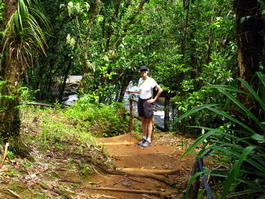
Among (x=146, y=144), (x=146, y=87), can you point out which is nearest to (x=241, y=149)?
(x=146, y=87)

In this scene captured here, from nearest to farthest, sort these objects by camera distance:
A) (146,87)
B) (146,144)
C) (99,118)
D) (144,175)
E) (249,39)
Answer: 1. (249,39)
2. (144,175)
3. (146,87)
4. (146,144)
5. (99,118)

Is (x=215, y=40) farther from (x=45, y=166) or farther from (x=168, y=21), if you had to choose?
(x=45, y=166)

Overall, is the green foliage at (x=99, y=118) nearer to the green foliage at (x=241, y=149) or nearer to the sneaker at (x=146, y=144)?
the sneaker at (x=146, y=144)

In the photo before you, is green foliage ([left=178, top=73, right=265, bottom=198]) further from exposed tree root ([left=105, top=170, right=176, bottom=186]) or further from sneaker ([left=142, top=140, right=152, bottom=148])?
sneaker ([left=142, top=140, right=152, bottom=148])

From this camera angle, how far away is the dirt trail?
9.72ft

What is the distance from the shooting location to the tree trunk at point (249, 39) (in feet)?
7.18

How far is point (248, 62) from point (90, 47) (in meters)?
7.56

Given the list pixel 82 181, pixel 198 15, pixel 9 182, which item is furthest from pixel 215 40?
pixel 9 182

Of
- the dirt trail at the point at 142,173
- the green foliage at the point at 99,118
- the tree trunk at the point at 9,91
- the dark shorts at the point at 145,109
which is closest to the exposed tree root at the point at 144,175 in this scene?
the dirt trail at the point at 142,173

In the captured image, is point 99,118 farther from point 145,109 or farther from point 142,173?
point 142,173

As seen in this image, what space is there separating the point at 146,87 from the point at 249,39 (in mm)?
3225

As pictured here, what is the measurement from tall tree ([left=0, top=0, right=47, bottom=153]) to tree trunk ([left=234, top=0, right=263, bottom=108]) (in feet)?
7.27

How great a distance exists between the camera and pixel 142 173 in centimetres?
367

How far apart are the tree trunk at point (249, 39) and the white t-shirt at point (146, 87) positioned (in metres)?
3.13
